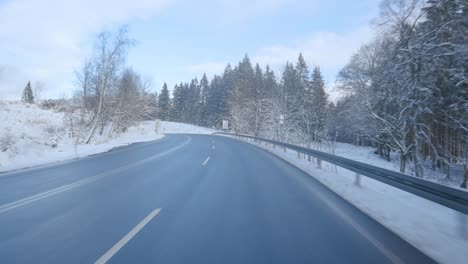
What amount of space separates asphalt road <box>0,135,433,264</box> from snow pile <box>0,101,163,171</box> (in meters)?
6.12

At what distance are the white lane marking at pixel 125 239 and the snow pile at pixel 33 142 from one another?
9.71 m

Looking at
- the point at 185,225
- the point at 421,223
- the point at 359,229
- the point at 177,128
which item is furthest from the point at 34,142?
the point at 177,128

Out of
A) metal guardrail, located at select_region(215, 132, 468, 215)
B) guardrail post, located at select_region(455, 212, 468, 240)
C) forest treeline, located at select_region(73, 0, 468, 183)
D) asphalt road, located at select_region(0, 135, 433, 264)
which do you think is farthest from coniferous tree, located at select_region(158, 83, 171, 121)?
guardrail post, located at select_region(455, 212, 468, 240)

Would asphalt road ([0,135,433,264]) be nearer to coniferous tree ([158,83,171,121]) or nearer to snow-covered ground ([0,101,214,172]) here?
snow-covered ground ([0,101,214,172])

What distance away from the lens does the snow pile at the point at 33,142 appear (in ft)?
49.5

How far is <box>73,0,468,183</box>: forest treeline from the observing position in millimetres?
12281

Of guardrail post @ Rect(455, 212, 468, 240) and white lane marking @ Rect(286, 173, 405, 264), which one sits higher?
guardrail post @ Rect(455, 212, 468, 240)

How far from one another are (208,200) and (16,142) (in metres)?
16.7

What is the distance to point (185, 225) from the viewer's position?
547cm

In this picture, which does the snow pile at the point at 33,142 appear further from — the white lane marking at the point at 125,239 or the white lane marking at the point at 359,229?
the white lane marking at the point at 359,229

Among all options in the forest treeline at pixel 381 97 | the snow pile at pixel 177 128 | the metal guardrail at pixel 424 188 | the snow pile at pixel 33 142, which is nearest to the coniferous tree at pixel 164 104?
the snow pile at pixel 177 128

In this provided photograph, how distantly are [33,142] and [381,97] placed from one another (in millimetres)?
22750

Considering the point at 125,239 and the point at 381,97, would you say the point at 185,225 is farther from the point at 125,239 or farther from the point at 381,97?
the point at 381,97

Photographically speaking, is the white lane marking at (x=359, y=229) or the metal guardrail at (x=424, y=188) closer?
the white lane marking at (x=359, y=229)
